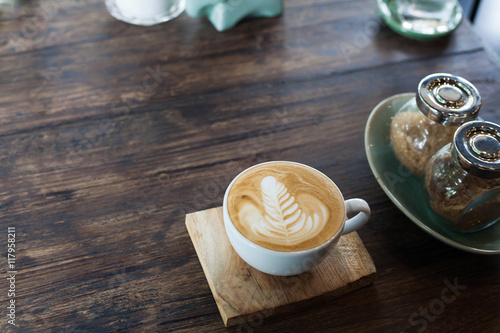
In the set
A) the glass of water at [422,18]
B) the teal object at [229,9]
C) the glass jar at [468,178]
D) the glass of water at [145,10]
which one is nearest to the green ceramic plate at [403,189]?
the glass jar at [468,178]

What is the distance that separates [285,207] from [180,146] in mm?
289

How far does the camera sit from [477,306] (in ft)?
2.19

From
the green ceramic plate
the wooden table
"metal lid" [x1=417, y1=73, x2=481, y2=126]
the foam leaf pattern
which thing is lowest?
the wooden table

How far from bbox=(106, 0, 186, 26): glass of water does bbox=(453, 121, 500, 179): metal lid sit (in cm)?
70

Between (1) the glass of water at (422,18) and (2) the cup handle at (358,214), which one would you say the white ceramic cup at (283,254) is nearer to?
(2) the cup handle at (358,214)

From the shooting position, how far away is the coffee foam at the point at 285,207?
601 mm

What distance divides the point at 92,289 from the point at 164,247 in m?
0.11

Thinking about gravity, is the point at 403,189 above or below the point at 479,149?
below

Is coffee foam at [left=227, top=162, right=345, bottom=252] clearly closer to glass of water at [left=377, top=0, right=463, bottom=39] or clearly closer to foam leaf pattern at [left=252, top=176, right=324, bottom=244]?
foam leaf pattern at [left=252, top=176, right=324, bottom=244]

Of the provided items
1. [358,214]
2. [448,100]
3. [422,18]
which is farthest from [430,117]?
[422,18]

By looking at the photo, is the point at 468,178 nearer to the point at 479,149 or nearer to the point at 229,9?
the point at 479,149

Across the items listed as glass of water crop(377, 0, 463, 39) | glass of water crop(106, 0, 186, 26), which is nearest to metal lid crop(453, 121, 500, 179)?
glass of water crop(377, 0, 463, 39)

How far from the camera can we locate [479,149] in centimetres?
63

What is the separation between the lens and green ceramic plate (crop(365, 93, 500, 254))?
683mm
